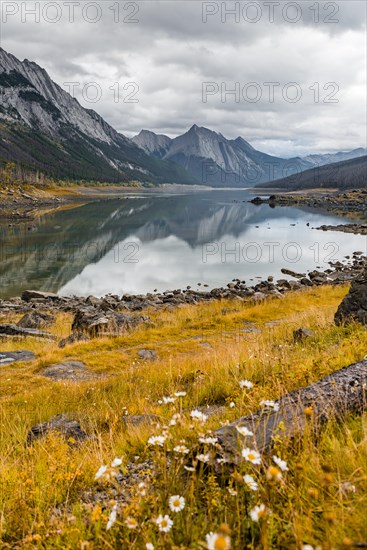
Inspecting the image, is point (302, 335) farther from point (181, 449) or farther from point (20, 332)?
point (20, 332)

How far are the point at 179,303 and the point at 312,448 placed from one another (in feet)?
82.1

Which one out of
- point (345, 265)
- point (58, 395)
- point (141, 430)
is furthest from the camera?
point (345, 265)

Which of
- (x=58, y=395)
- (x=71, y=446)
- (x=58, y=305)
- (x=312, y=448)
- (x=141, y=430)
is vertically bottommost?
(x=58, y=305)

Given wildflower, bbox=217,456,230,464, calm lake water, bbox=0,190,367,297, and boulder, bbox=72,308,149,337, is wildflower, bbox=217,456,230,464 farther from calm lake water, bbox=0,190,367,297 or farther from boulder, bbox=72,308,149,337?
calm lake water, bbox=0,190,367,297

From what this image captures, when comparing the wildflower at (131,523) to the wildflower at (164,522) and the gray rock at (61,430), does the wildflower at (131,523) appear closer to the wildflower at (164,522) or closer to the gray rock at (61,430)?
the wildflower at (164,522)

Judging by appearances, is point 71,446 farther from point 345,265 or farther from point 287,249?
point 287,249

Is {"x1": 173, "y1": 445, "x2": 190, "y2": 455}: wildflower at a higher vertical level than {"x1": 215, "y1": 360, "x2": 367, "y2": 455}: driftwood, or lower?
higher

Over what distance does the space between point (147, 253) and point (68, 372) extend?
4081 centimetres

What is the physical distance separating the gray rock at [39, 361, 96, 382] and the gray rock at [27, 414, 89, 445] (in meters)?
4.18

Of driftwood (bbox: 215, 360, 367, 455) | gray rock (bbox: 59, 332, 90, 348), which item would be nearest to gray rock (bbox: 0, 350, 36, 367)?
gray rock (bbox: 59, 332, 90, 348)

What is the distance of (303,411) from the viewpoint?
10.9 feet

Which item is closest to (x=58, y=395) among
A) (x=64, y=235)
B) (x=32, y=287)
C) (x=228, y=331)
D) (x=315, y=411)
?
(x=315, y=411)

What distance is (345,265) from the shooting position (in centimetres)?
4519

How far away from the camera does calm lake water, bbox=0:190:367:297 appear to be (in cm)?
3831
